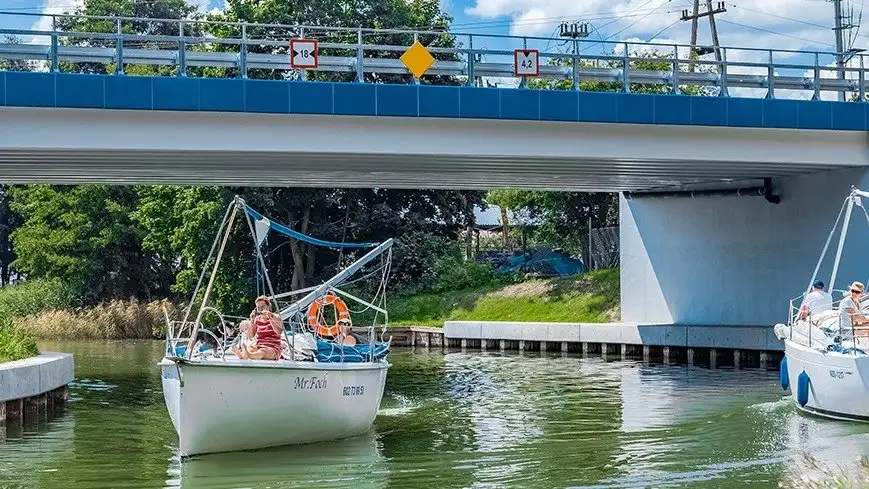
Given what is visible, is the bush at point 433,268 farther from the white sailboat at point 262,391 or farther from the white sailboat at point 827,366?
the white sailboat at point 262,391

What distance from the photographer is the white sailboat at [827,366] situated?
22.9m

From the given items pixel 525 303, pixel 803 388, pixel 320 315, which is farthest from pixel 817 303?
pixel 525 303

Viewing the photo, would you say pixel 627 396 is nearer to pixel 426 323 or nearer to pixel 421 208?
pixel 426 323

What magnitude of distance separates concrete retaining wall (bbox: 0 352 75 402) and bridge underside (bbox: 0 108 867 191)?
412 centimetres

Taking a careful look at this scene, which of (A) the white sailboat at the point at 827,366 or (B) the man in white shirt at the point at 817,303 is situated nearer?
(A) the white sailboat at the point at 827,366

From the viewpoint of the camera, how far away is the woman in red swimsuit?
2070 cm

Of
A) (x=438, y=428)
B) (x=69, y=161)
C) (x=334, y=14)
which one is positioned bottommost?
(x=438, y=428)

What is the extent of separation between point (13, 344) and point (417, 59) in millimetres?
9775

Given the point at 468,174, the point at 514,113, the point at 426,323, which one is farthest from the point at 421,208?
the point at 514,113

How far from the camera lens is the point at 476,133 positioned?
3005cm

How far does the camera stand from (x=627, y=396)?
29.6m

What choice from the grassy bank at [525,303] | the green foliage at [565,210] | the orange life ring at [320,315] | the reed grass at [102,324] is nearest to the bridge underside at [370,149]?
the orange life ring at [320,315]

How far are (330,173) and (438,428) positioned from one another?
1151 centimetres

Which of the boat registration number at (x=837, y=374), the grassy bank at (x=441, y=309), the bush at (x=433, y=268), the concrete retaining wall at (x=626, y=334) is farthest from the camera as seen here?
the bush at (x=433, y=268)
